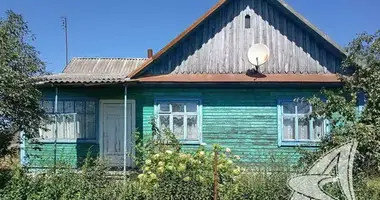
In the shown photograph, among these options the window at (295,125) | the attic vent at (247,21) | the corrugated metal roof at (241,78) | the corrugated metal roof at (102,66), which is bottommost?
the window at (295,125)

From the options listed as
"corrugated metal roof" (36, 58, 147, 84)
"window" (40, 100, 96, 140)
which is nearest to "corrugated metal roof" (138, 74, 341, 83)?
"window" (40, 100, 96, 140)

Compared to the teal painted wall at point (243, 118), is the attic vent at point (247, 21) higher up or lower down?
higher up

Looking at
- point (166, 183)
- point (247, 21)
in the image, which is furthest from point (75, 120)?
point (166, 183)

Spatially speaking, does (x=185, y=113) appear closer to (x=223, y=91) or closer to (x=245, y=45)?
(x=223, y=91)

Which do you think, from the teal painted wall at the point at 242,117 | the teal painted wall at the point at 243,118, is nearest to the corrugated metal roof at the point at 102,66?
the teal painted wall at the point at 242,117

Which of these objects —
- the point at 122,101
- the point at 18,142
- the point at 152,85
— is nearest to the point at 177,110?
the point at 152,85

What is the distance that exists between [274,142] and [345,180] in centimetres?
610

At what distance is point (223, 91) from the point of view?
11.1 metres

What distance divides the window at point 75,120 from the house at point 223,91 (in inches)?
1.2

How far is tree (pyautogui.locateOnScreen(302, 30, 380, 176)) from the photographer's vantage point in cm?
573

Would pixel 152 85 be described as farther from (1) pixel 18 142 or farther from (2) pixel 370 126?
(2) pixel 370 126

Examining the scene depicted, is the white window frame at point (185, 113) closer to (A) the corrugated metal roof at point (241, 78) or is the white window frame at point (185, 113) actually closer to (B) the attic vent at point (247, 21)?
(A) the corrugated metal roof at point (241, 78)

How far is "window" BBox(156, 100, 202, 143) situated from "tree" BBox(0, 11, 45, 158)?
425 centimetres

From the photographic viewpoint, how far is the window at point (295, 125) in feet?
35.8
